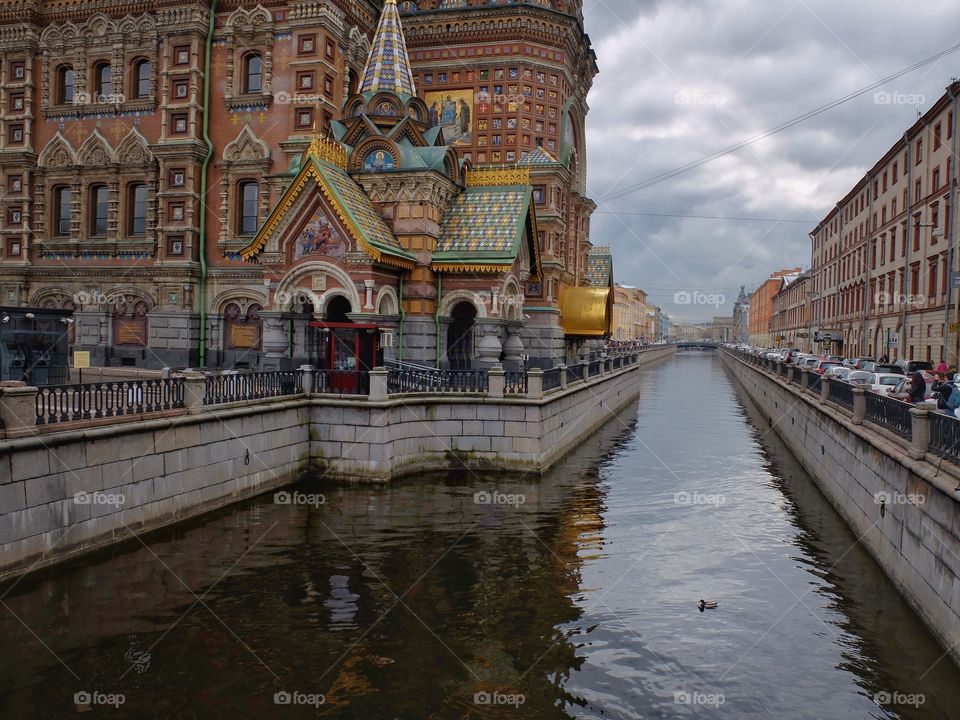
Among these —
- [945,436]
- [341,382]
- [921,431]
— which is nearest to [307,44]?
[341,382]

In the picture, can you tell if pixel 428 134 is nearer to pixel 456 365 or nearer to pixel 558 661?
pixel 456 365

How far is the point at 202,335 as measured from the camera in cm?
3095

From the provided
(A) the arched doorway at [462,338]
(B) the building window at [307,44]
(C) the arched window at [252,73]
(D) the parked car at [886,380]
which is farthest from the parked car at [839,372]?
(C) the arched window at [252,73]

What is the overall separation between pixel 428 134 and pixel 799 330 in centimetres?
7850

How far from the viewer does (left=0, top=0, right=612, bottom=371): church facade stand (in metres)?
24.9

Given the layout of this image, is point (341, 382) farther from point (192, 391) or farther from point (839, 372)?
point (839, 372)

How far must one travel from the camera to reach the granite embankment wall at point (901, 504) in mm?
9750

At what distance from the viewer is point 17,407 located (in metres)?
11.4

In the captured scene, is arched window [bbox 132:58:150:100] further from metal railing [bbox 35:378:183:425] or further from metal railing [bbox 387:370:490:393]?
metal railing [bbox 35:378:183:425]

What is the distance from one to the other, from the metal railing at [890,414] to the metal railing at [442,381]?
379 inches

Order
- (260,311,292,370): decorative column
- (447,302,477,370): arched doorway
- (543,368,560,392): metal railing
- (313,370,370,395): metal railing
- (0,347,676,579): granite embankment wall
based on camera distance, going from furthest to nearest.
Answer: (447,302,477,370): arched doorway, (260,311,292,370): decorative column, (543,368,560,392): metal railing, (313,370,370,395): metal railing, (0,347,676,579): granite embankment wall

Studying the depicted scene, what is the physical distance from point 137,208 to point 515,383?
2114 centimetres

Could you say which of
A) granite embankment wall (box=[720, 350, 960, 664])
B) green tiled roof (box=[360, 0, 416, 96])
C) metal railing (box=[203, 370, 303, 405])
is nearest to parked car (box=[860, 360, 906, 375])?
granite embankment wall (box=[720, 350, 960, 664])

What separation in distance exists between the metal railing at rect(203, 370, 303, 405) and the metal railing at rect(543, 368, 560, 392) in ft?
23.7
